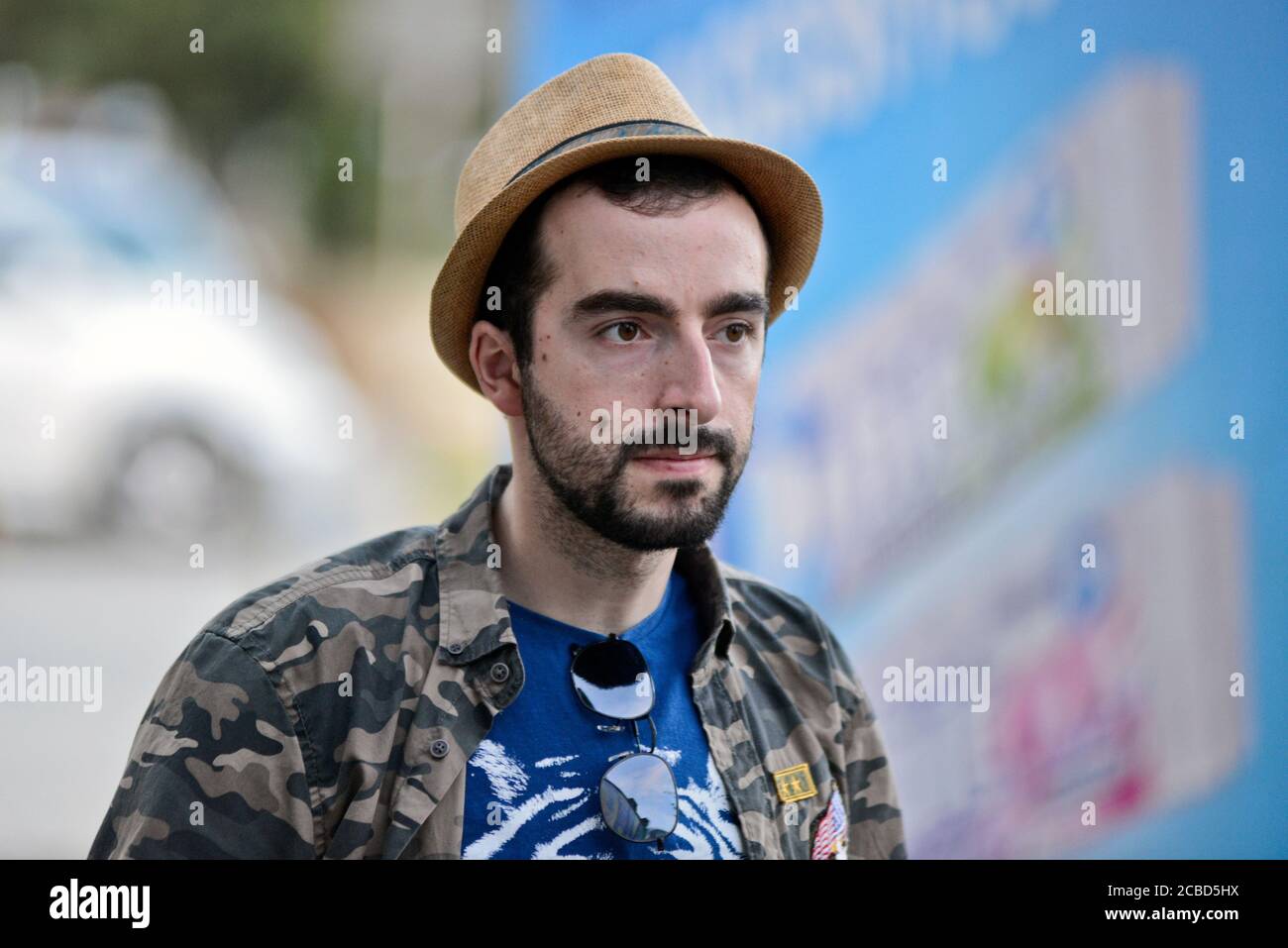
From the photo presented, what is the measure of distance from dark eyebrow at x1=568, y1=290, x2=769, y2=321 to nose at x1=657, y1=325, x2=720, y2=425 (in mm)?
49

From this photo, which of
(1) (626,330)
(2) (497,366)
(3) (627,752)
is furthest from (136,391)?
(3) (627,752)

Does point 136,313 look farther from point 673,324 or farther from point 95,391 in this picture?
point 673,324

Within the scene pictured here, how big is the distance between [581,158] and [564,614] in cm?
77

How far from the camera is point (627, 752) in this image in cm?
231

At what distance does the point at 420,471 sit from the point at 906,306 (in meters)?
2.77

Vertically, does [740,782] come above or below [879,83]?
below

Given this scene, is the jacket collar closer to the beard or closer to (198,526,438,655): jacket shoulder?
(198,526,438,655): jacket shoulder

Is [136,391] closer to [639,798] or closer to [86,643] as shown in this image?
[86,643]

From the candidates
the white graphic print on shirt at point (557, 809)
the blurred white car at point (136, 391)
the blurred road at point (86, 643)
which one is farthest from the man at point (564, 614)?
the blurred white car at point (136, 391)

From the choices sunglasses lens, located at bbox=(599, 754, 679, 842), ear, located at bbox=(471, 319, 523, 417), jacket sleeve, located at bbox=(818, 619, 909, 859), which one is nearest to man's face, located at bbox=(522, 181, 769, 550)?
ear, located at bbox=(471, 319, 523, 417)

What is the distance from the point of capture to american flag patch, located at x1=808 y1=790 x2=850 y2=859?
8.29 ft

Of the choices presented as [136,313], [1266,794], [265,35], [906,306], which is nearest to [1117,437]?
[906,306]

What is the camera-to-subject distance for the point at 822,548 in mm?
4625
